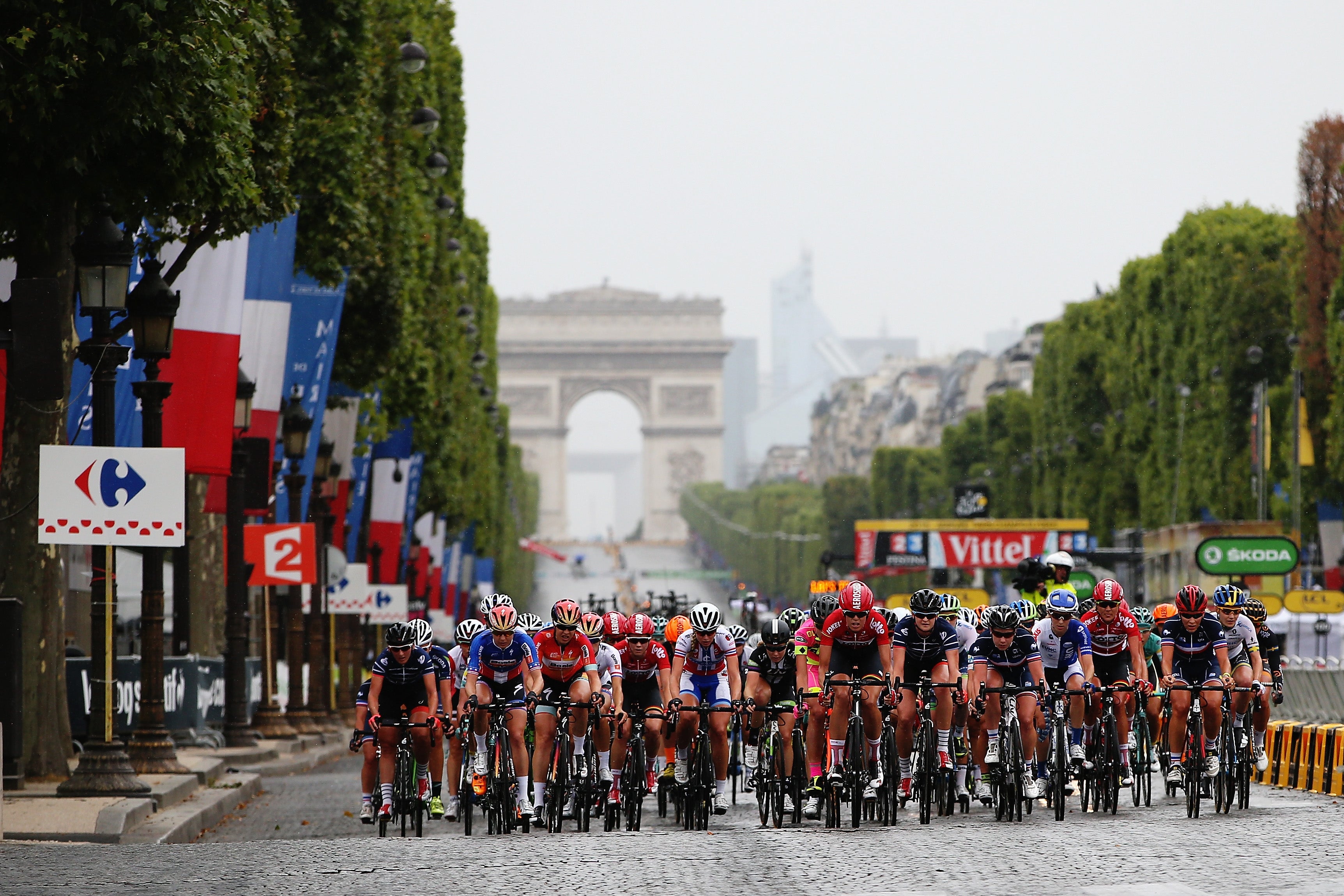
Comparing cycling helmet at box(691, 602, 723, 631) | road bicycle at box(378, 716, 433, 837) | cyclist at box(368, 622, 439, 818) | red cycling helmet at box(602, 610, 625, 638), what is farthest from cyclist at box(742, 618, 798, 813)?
road bicycle at box(378, 716, 433, 837)

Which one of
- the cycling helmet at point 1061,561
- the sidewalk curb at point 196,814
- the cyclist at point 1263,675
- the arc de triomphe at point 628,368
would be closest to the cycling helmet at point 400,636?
the sidewalk curb at point 196,814

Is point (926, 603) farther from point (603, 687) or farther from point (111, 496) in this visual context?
point (111, 496)

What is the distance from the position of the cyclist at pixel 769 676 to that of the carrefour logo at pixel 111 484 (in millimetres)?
4601

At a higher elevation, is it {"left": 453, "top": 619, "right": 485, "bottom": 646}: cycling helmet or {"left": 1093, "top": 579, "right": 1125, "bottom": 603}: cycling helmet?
{"left": 1093, "top": 579, "right": 1125, "bottom": 603}: cycling helmet

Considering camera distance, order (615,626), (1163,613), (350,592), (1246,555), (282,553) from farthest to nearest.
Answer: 1. (350,592)
2. (1246,555)
3. (282,553)
4. (1163,613)
5. (615,626)

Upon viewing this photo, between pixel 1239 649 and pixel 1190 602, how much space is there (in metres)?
0.61

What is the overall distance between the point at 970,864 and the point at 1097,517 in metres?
55.5

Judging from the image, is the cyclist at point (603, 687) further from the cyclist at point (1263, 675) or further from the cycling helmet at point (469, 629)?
the cyclist at point (1263, 675)

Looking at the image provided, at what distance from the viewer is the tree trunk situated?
1778 centimetres

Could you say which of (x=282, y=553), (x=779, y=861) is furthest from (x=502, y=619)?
(x=282, y=553)

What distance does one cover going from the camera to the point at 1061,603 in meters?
16.7

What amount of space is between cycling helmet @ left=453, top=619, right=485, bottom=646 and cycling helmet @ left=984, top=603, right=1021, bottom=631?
3624mm

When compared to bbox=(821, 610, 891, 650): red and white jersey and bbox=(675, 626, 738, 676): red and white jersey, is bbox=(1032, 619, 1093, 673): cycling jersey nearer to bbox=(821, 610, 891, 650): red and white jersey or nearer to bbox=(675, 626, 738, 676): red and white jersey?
bbox=(821, 610, 891, 650): red and white jersey

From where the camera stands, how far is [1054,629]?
55.5 ft
